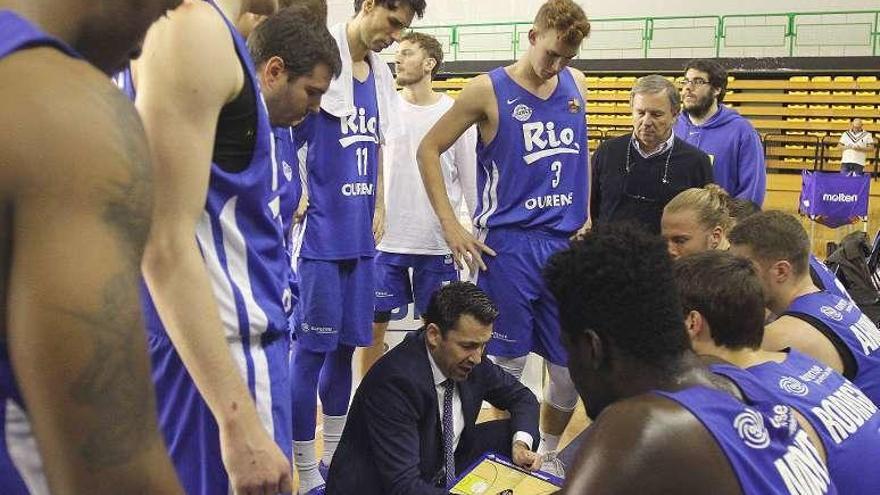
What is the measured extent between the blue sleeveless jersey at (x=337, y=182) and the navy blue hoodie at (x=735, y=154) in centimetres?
221

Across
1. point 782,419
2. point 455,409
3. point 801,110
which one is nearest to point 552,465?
point 455,409

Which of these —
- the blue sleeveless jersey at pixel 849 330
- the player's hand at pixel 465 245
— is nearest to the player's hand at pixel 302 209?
the player's hand at pixel 465 245

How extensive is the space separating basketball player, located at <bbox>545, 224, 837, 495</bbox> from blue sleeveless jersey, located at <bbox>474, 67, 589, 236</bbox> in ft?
6.02

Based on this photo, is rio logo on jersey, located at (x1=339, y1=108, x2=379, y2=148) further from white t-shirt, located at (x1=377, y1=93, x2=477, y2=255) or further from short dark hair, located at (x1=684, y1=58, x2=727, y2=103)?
short dark hair, located at (x1=684, y1=58, x2=727, y2=103)

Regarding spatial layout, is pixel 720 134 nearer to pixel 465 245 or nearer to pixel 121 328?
pixel 465 245

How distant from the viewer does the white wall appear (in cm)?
1548

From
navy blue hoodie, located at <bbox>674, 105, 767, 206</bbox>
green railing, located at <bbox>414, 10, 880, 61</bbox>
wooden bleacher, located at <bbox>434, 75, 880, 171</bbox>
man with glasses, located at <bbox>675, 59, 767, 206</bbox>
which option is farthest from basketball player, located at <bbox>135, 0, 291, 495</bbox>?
green railing, located at <bbox>414, 10, 880, 61</bbox>

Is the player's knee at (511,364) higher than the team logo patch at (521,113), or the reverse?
the team logo patch at (521,113)

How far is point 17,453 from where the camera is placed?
918 mm

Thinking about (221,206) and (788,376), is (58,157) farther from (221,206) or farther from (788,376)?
(788,376)

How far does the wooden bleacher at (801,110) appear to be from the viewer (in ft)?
52.2

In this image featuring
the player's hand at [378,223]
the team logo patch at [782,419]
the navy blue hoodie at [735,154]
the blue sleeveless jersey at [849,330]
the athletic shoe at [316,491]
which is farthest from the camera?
the navy blue hoodie at [735,154]

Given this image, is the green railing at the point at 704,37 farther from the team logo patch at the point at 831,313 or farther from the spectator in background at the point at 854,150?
the team logo patch at the point at 831,313

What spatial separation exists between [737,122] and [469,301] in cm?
261
